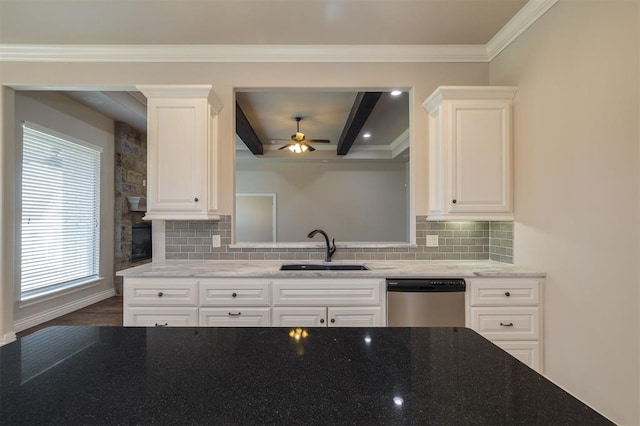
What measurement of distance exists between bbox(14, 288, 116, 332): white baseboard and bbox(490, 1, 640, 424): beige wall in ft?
16.4

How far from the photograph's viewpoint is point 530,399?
651mm

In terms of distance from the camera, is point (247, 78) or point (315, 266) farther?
point (247, 78)

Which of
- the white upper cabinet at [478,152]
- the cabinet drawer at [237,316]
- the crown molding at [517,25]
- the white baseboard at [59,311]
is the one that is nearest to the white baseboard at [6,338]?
the white baseboard at [59,311]

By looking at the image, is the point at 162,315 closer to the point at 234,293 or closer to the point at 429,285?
the point at 234,293

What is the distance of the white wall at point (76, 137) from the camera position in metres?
3.33

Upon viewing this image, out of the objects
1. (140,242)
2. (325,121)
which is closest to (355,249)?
(325,121)

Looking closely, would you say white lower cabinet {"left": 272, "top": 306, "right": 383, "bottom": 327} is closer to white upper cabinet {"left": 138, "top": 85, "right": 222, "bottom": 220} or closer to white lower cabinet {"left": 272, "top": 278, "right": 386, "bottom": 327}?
white lower cabinet {"left": 272, "top": 278, "right": 386, "bottom": 327}

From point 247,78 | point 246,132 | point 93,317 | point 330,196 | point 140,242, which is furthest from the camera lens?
point 330,196

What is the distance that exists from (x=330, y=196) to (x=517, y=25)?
5.00m

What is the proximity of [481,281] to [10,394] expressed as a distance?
7.65ft

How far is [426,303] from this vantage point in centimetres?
210

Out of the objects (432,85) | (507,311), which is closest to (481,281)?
(507,311)

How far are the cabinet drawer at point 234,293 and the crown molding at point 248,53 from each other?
1.97 meters

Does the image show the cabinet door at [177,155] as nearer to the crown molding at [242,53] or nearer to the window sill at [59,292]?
the crown molding at [242,53]
